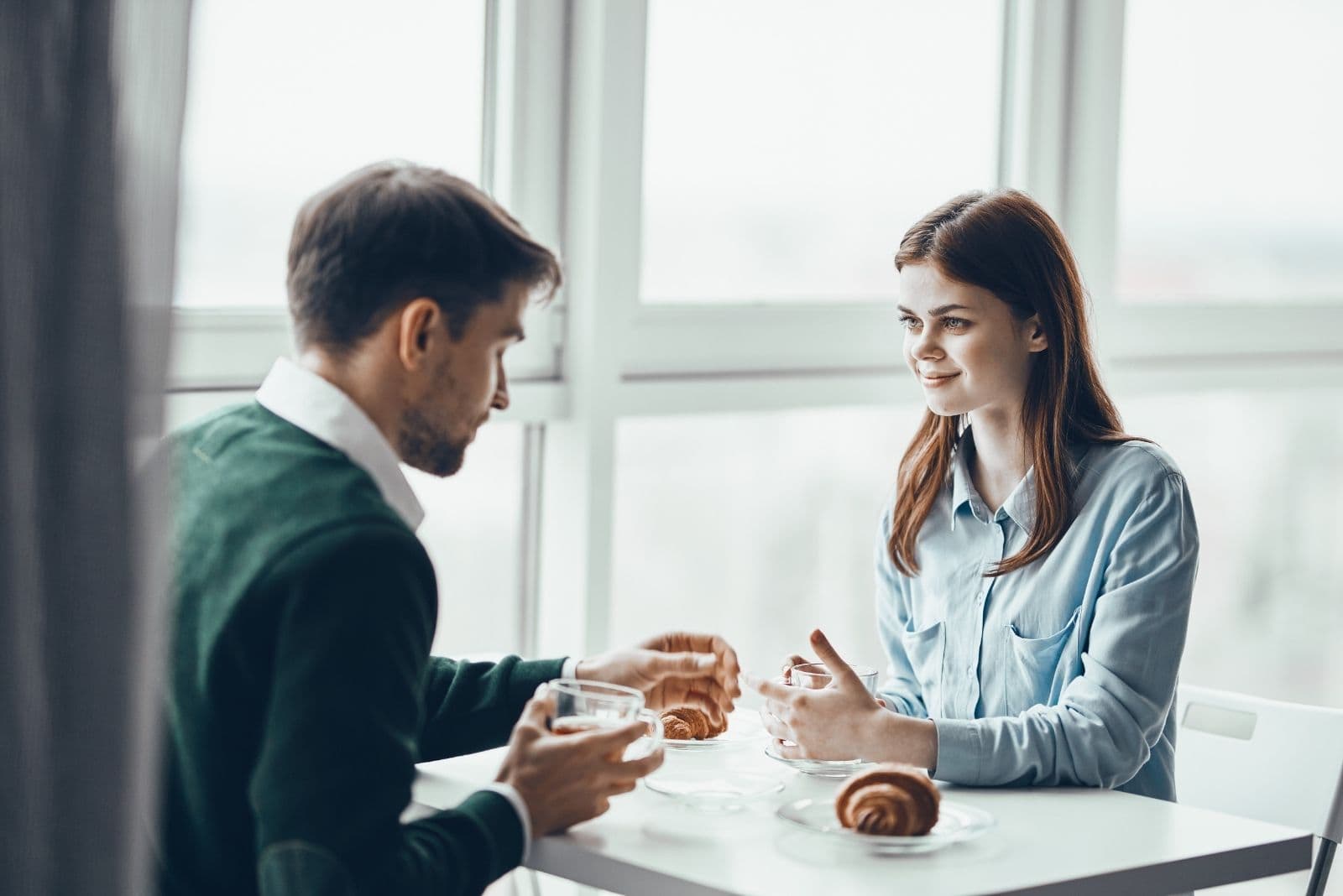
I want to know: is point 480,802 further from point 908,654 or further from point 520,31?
point 520,31

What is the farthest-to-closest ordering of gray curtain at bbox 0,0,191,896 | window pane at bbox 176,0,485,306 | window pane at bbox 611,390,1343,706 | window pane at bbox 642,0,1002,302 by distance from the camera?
window pane at bbox 611,390,1343,706
window pane at bbox 642,0,1002,302
window pane at bbox 176,0,485,306
gray curtain at bbox 0,0,191,896

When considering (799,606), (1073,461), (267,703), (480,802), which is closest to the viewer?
(267,703)

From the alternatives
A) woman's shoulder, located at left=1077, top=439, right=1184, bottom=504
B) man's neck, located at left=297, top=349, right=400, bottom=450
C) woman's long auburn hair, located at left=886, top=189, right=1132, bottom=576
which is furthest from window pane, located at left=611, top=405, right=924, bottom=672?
man's neck, located at left=297, top=349, right=400, bottom=450

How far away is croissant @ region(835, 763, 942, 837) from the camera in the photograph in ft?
4.65

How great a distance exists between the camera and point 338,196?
138 centimetres

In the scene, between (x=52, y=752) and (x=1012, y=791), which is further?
(x=1012, y=791)

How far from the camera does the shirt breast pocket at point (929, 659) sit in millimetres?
2074

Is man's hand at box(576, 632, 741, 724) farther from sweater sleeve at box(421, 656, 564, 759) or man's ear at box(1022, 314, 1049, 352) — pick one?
man's ear at box(1022, 314, 1049, 352)

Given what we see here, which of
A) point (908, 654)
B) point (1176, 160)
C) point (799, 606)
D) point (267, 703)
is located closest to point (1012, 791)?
point (908, 654)

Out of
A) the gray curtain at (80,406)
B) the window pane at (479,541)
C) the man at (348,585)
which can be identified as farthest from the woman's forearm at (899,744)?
the window pane at (479,541)

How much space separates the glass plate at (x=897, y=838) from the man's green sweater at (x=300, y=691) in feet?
0.94

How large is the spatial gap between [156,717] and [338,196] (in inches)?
19.1

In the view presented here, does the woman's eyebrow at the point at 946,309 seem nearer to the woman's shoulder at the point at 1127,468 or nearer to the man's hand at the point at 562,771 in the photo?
the woman's shoulder at the point at 1127,468

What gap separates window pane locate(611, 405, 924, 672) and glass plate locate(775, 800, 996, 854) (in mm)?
1140
